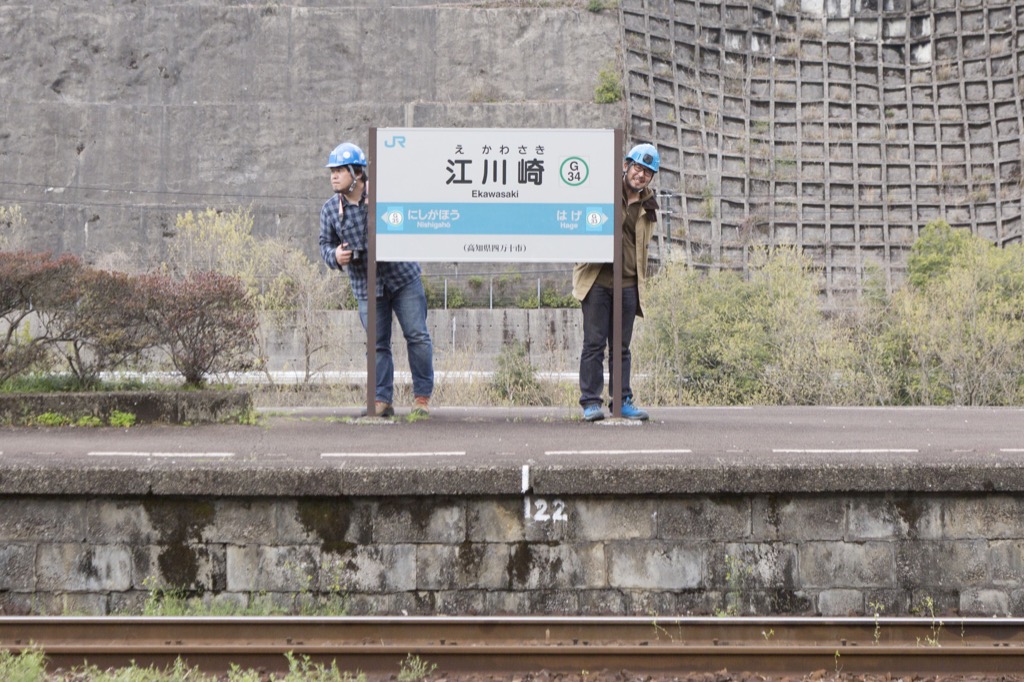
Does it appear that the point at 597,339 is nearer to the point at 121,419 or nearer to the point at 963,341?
the point at 121,419

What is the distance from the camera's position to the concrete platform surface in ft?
20.0

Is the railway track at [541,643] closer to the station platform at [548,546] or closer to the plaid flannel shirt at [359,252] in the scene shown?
the station platform at [548,546]

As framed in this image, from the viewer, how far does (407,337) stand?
927cm

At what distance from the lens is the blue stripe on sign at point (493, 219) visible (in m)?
8.89

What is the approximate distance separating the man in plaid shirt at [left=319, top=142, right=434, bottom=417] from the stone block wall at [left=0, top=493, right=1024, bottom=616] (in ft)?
9.82

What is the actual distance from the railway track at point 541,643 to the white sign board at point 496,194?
150 inches

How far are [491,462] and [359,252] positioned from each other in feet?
11.1

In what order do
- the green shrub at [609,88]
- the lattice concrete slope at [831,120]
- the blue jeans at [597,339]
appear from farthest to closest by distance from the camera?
the green shrub at [609,88]
the lattice concrete slope at [831,120]
the blue jeans at [597,339]

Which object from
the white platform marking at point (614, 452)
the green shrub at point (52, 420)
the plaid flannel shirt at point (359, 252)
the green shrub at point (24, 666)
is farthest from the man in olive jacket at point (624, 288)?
the green shrub at point (24, 666)

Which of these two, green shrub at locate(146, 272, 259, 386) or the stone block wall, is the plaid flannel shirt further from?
the stone block wall

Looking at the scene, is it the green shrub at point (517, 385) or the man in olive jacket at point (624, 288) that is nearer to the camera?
the man in olive jacket at point (624, 288)

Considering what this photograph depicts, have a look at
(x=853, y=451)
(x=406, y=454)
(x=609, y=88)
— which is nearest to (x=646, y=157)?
(x=853, y=451)

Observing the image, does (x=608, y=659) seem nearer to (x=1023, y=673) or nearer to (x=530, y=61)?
(x=1023, y=673)

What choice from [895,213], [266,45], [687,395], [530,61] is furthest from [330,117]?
[687,395]
